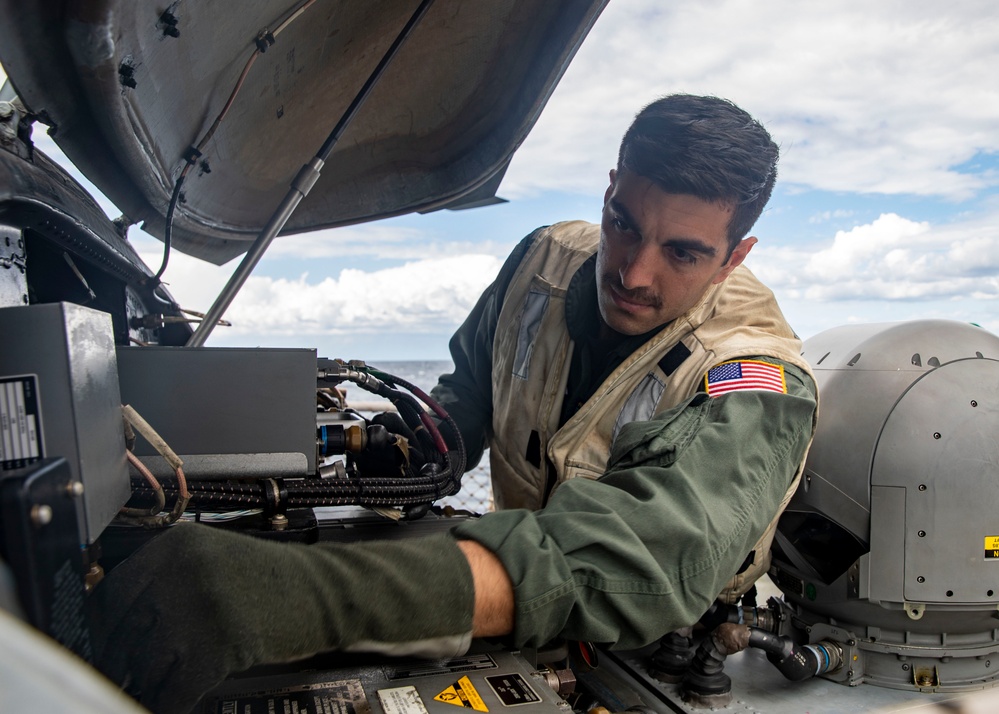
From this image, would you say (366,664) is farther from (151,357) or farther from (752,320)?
(752,320)

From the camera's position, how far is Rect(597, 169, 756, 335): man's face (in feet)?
4.99

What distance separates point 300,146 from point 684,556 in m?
1.52

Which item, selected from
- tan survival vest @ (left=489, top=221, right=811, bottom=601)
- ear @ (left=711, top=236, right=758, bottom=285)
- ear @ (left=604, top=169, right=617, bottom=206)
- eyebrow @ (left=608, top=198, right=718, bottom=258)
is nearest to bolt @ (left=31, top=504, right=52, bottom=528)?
tan survival vest @ (left=489, top=221, right=811, bottom=601)

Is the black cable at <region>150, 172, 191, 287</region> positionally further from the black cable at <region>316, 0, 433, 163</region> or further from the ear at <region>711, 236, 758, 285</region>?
the ear at <region>711, 236, 758, 285</region>

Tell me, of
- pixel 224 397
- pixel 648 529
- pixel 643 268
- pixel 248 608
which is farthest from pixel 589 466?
pixel 248 608

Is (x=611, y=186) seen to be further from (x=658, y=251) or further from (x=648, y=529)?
(x=648, y=529)

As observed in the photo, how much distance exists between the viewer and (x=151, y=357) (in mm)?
1025

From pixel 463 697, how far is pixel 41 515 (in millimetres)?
564

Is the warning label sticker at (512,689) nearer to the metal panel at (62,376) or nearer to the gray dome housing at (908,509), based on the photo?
the metal panel at (62,376)

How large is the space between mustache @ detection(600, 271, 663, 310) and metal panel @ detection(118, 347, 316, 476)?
0.76 m

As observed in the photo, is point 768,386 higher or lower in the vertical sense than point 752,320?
lower

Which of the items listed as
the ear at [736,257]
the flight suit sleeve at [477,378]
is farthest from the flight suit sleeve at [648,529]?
the flight suit sleeve at [477,378]

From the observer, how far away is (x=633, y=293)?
1.57 metres

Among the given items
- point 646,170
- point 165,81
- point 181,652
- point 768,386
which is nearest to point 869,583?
point 768,386
